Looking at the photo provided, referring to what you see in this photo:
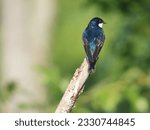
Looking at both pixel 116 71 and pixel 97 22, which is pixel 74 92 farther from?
pixel 116 71

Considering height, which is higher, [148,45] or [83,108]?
[148,45]

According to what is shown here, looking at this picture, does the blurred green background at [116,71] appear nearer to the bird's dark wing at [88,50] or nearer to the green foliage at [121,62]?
the green foliage at [121,62]

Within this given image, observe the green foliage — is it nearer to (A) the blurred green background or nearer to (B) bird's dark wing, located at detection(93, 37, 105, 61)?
(A) the blurred green background

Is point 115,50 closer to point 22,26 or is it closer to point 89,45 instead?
point 89,45

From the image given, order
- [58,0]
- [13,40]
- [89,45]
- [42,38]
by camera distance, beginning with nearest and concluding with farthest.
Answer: [89,45] → [13,40] → [42,38] → [58,0]

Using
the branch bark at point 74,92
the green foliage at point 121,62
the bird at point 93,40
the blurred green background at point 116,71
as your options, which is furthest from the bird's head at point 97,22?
the green foliage at point 121,62

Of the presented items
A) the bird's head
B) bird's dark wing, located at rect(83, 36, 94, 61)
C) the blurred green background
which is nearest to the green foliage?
the blurred green background

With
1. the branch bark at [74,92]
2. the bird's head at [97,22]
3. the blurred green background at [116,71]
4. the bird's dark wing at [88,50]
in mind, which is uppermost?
the blurred green background at [116,71]

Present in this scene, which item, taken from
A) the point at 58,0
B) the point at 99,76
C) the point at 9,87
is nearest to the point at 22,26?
the point at 58,0
